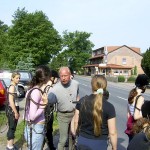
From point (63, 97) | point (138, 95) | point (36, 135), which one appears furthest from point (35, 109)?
point (138, 95)

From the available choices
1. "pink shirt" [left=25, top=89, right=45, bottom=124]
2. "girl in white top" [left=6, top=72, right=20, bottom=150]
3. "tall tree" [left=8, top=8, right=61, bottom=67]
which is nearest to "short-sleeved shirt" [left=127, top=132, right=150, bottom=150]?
"pink shirt" [left=25, top=89, right=45, bottom=124]

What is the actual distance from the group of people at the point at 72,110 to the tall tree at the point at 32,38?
62.4 meters

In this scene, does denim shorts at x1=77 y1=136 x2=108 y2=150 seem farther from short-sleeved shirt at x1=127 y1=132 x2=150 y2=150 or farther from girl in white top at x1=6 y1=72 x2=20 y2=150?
girl in white top at x1=6 y1=72 x2=20 y2=150

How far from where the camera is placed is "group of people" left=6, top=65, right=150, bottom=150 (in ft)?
13.6

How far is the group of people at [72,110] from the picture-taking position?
416 cm

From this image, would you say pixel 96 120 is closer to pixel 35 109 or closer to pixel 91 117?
pixel 91 117

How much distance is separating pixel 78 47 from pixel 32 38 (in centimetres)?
5522

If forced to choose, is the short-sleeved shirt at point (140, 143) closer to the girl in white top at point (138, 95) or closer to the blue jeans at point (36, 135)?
the girl in white top at point (138, 95)

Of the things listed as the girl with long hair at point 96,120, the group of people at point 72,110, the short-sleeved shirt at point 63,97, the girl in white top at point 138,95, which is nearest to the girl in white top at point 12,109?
the group of people at point 72,110

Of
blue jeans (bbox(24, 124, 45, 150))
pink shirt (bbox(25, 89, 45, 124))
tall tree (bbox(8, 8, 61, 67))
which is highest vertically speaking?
tall tree (bbox(8, 8, 61, 67))

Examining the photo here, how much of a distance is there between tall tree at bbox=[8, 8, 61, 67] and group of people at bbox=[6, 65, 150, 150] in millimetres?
62408

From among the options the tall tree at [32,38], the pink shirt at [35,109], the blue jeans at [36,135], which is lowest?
the blue jeans at [36,135]

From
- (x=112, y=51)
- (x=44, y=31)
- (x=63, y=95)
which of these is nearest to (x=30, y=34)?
(x=44, y=31)

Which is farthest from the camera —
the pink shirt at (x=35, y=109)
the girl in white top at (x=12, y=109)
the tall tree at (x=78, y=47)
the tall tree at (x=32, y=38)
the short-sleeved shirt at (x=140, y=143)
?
the tall tree at (x=78, y=47)
